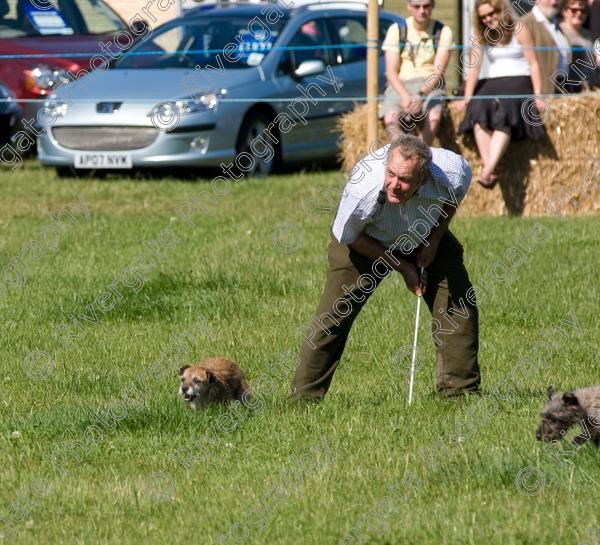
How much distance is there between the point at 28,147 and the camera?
20.3 meters

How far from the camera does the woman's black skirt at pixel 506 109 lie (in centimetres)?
1435

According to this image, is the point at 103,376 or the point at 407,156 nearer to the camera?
the point at 407,156

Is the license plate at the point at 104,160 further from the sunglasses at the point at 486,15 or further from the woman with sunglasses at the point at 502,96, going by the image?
the sunglasses at the point at 486,15

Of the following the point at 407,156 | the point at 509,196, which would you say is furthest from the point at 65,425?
the point at 509,196

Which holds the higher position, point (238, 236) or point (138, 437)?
point (138, 437)

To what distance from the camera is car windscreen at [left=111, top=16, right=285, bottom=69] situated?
58.0 ft

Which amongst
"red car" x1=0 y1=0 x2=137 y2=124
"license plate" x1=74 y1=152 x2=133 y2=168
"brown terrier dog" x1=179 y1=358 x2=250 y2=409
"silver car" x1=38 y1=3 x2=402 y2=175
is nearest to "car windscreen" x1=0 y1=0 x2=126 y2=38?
"red car" x1=0 y1=0 x2=137 y2=124

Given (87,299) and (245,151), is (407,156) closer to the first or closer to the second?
(87,299)

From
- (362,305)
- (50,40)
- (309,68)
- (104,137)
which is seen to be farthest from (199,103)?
(362,305)

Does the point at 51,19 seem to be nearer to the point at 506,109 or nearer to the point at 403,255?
the point at 506,109

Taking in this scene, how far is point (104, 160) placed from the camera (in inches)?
670

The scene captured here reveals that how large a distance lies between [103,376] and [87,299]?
7.45 ft

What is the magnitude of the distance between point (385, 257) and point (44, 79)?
12.1 meters

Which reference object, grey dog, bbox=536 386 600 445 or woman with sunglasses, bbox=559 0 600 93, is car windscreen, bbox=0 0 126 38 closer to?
woman with sunglasses, bbox=559 0 600 93
